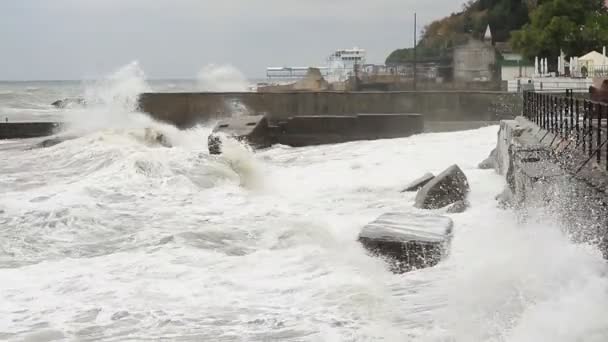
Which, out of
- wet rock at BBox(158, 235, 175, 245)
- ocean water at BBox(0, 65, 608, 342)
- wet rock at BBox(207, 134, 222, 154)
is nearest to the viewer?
ocean water at BBox(0, 65, 608, 342)

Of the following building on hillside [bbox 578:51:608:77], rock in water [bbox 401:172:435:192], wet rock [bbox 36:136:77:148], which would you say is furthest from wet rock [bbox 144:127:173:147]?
building on hillside [bbox 578:51:608:77]

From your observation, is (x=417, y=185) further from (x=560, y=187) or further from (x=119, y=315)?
(x=119, y=315)

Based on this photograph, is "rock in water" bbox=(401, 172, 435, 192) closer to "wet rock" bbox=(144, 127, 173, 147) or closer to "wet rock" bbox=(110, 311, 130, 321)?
"wet rock" bbox=(110, 311, 130, 321)

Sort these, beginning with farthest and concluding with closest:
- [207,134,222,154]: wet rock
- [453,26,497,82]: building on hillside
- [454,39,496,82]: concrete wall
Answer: [454,39,496,82]: concrete wall, [453,26,497,82]: building on hillside, [207,134,222,154]: wet rock

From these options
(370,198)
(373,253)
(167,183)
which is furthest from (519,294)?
(167,183)

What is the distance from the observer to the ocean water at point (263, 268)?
4.99m

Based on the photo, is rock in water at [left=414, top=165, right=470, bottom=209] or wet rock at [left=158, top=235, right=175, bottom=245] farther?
rock in water at [left=414, top=165, right=470, bottom=209]

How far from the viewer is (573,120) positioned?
9742 mm

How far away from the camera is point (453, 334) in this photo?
483 cm

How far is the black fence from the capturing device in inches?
287

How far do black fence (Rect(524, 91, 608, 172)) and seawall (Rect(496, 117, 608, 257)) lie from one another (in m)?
0.12

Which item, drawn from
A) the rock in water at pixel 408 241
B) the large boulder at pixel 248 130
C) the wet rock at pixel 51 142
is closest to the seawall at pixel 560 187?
the rock in water at pixel 408 241

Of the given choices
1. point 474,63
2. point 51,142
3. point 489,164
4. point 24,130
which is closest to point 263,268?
point 489,164

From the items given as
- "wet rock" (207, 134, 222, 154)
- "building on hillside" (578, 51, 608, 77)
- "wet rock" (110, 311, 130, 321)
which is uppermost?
"building on hillside" (578, 51, 608, 77)
